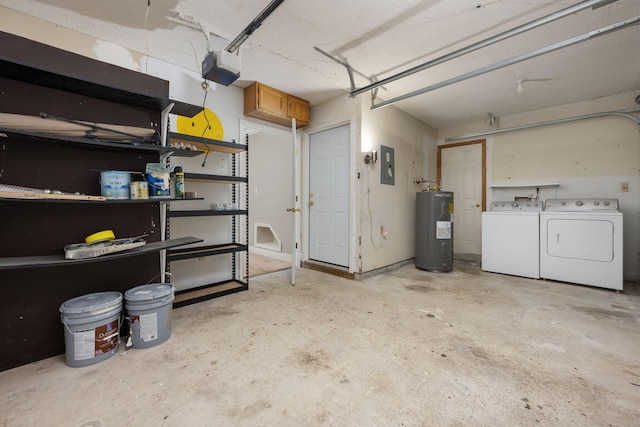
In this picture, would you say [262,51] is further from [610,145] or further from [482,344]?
[610,145]

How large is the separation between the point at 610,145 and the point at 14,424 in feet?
20.2

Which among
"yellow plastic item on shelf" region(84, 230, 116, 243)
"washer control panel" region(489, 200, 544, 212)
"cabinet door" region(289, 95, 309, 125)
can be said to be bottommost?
"yellow plastic item on shelf" region(84, 230, 116, 243)

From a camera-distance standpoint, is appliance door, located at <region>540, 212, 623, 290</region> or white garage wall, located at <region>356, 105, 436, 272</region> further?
white garage wall, located at <region>356, 105, 436, 272</region>

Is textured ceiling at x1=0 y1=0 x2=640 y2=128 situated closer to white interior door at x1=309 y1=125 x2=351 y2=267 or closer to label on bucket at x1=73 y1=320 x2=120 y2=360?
white interior door at x1=309 y1=125 x2=351 y2=267

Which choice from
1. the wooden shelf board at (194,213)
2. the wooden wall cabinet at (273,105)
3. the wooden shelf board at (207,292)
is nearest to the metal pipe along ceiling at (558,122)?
the wooden wall cabinet at (273,105)

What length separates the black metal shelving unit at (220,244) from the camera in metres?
2.42

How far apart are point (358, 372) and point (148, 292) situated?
1.54m

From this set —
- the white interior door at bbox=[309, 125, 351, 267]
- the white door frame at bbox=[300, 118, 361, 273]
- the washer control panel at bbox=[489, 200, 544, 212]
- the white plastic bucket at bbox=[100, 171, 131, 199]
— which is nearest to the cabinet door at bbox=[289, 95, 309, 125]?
the white door frame at bbox=[300, 118, 361, 273]

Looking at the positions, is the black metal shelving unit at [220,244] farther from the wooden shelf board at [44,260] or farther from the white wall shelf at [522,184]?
the white wall shelf at [522,184]

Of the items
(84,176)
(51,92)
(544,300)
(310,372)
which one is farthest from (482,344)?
(51,92)

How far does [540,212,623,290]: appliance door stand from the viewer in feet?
9.71

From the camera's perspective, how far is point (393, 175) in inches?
155

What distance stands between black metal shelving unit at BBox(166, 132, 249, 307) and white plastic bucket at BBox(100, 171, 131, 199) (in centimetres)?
52

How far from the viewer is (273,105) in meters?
3.25
